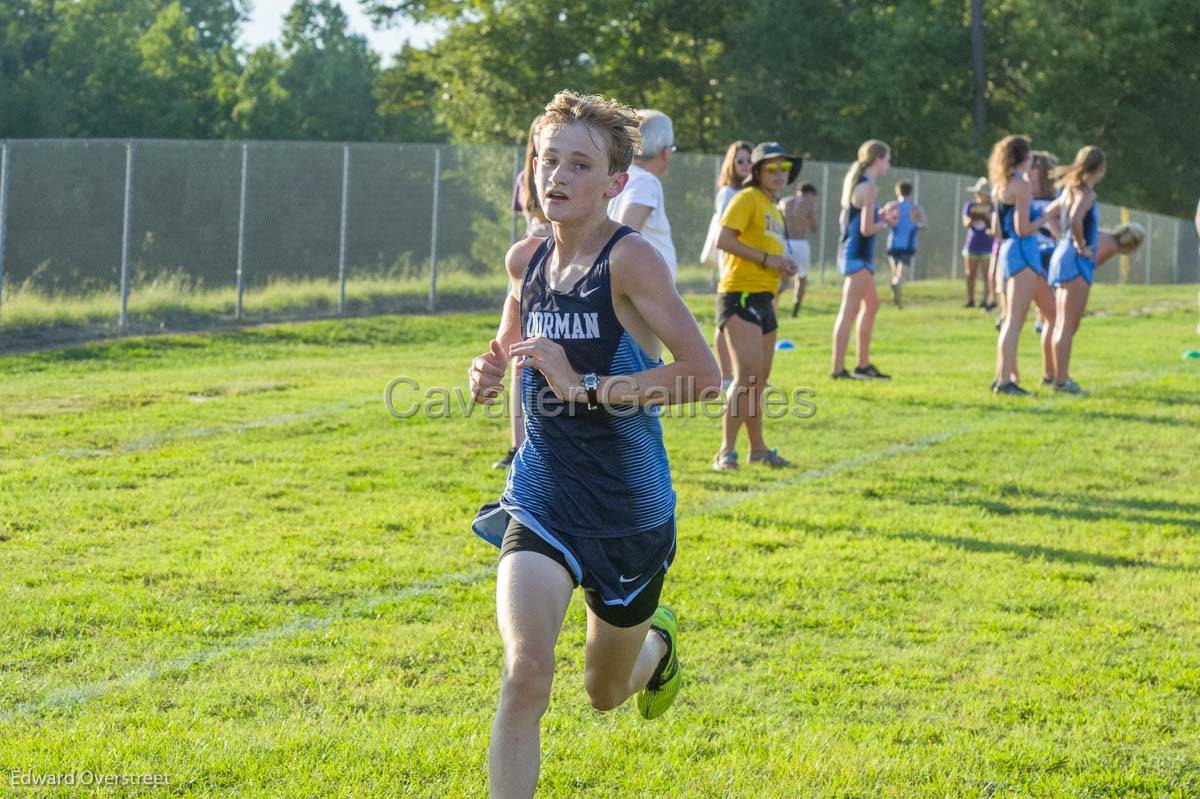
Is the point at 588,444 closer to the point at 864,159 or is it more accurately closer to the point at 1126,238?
the point at 864,159

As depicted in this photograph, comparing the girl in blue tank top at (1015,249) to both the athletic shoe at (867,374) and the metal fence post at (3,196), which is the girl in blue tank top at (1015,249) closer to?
the athletic shoe at (867,374)

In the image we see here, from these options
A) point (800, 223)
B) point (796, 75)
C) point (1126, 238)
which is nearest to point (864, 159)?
point (1126, 238)

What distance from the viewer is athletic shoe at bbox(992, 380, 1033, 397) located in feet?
41.4

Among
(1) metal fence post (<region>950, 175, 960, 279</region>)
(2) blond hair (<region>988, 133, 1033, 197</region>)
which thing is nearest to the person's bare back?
(2) blond hair (<region>988, 133, 1033, 197</region>)

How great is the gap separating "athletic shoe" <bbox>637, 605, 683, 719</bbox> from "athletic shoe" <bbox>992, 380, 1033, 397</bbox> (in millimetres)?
8870

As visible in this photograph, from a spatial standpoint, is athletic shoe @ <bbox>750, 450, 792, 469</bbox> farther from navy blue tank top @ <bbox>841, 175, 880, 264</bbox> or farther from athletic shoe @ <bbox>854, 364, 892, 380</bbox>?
athletic shoe @ <bbox>854, 364, 892, 380</bbox>

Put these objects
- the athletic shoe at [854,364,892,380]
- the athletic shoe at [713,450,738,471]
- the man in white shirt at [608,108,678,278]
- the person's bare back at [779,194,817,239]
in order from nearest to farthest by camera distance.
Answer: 1. the man in white shirt at [608,108,678,278]
2. the athletic shoe at [713,450,738,471]
3. the athletic shoe at [854,364,892,380]
4. the person's bare back at [779,194,817,239]

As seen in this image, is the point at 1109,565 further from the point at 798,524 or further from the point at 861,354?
the point at 861,354

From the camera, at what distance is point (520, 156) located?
22.4m

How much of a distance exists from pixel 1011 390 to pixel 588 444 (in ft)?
31.3

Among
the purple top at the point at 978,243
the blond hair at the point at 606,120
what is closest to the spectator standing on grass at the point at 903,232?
the purple top at the point at 978,243

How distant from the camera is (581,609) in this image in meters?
5.96

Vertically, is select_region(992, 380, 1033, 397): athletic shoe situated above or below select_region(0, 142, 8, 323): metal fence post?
below

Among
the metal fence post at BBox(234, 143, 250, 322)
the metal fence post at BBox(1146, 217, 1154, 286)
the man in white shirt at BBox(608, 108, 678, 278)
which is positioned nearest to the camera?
the man in white shirt at BBox(608, 108, 678, 278)
